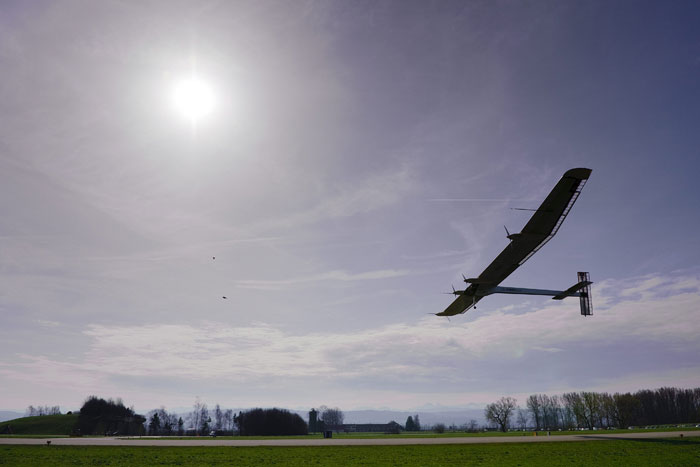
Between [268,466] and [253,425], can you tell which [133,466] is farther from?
[253,425]

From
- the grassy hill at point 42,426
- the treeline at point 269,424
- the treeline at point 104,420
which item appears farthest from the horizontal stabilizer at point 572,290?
the grassy hill at point 42,426

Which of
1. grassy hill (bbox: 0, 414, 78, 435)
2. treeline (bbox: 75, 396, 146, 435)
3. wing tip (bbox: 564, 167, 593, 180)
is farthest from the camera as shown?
treeline (bbox: 75, 396, 146, 435)

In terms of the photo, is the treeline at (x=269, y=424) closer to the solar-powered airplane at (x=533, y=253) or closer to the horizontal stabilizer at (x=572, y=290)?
the solar-powered airplane at (x=533, y=253)

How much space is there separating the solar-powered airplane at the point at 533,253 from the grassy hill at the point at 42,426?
127m

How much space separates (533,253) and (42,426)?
148 metres

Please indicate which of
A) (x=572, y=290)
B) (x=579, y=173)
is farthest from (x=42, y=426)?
(x=579, y=173)

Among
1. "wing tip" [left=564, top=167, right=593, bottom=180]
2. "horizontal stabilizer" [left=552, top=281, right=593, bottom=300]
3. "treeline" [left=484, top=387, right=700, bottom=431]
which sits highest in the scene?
"wing tip" [left=564, top=167, right=593, bottom=180]

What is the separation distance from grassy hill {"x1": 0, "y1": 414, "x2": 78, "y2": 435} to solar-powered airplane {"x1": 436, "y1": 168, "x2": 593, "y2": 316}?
417 ft

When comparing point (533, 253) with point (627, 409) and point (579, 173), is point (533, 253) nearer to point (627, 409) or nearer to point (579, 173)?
point (579, 173)

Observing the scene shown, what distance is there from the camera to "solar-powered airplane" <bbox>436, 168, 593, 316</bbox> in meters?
31.2

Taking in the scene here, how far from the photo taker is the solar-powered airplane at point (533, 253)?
31.2 metres

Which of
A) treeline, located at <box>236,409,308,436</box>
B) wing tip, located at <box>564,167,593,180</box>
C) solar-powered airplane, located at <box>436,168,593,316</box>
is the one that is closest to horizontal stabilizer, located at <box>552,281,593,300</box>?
solar-powered airplane, located at <box>436,168,593,316</box>

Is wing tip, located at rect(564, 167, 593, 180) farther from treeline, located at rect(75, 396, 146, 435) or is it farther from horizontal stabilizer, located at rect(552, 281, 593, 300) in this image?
treeline, located at rect(75, 396, 146, 435)

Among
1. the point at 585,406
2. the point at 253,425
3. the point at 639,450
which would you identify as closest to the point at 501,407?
the point at 585,406
